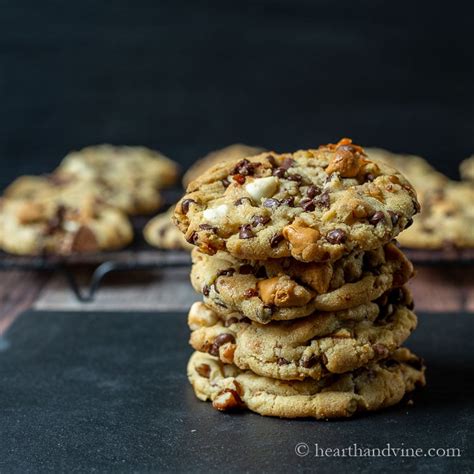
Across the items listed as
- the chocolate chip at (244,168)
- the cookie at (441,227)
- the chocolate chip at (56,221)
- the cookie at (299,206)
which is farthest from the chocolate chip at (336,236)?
the chocolate chip at (56,221)

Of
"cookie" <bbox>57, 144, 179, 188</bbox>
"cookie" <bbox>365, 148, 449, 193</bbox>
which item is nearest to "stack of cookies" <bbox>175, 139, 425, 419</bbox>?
"cookie" <bbox>365, 148, 449, 193</bbox>

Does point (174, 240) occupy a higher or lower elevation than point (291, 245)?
lower

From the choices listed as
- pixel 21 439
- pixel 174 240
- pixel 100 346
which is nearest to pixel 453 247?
pixel 174 240

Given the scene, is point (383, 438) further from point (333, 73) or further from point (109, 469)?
point (333, 73)

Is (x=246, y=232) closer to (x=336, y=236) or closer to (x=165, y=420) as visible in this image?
(x=336, y=236)

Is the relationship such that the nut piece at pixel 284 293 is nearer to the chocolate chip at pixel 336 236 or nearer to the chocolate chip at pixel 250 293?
the chocolate chip at pixel 250 293

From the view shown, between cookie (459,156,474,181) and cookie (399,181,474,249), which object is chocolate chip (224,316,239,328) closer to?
cookie (399,181,474,249)
